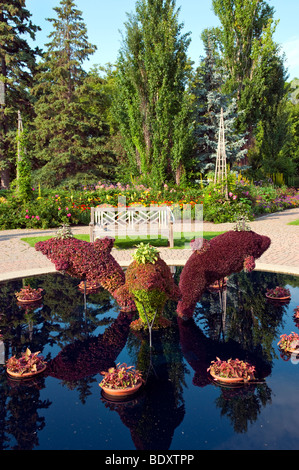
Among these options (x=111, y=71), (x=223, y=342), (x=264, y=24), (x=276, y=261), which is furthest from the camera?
(x=111, y=71)

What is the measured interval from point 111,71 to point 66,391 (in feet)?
112

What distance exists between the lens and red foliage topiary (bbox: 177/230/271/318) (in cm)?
485

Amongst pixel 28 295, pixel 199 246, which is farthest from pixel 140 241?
pixel 199 246

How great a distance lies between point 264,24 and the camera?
920 inches

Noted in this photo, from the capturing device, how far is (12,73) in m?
27.8

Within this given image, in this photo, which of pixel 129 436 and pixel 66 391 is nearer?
pixel 129 436

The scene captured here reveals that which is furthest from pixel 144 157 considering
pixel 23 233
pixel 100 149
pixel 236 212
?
pixel 23 233

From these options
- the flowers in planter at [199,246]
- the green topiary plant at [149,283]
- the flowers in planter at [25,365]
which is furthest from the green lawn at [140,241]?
the flowers in planter at [25,365]

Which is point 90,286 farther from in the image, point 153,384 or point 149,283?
point 153,384

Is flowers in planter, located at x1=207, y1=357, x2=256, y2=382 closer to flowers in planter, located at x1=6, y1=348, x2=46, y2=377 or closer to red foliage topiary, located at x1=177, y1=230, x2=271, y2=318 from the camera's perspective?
red foliage topiary, located at x1=177, y1=230, x2=271, y2=318

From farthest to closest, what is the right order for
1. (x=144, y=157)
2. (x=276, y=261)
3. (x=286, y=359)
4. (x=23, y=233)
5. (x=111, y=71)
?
(x=111, y=71) < (x=144, y=157) < (x=23, y=233) < (x=276, y=261) < (x=286, y=359)

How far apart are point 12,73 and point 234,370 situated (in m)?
29.5

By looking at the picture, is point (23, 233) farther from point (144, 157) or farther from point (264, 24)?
point (264, 24)

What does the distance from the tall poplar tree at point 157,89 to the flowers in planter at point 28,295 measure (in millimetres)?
13423
